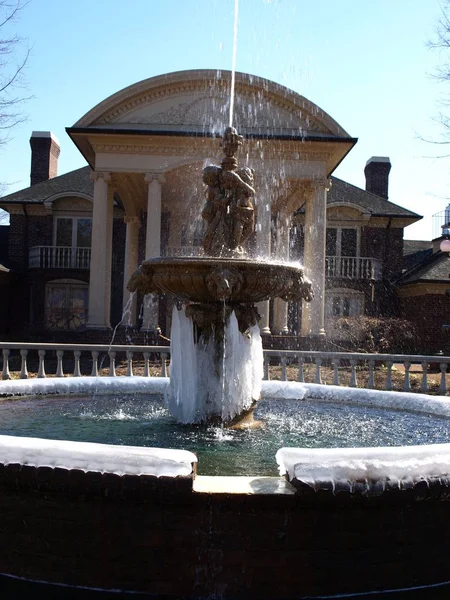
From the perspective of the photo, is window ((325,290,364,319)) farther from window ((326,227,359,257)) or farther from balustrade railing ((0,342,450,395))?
balustrade railing ((0,342,450,395))

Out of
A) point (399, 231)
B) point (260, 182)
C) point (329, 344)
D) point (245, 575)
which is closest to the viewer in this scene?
point (245, 575)

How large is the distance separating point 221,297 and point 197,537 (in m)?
3.10

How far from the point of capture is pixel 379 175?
121ft

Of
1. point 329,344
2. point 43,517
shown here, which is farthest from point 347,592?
point 329,344

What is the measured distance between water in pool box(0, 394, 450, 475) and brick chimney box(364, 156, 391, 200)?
97.6 feet

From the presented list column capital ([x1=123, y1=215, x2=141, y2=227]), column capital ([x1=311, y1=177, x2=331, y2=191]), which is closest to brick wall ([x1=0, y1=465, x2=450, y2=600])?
column capital ([x1=311, y1=177, x2=331, y2=191])

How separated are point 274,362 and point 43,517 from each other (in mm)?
15941

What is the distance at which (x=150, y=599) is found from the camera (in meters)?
3.53

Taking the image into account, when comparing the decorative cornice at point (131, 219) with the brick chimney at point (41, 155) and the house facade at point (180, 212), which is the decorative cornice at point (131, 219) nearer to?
the house facade at point (180, 212)

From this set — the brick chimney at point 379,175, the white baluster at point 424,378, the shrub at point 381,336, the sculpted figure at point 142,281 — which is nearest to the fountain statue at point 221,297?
the sculpted figure at point 142,281

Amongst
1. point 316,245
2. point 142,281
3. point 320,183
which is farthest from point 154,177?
point 142,281

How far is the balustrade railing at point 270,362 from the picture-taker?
1236 centimetres

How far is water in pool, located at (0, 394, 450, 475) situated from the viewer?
5645 mm

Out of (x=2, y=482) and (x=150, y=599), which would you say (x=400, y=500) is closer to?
(x=150, y=599)
